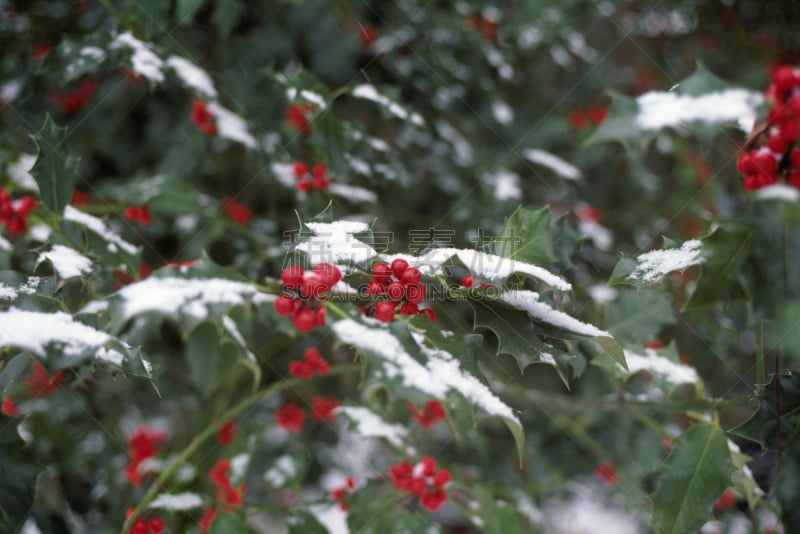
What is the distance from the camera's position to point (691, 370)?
147cm

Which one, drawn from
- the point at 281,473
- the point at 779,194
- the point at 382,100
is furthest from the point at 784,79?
the point at 281,473

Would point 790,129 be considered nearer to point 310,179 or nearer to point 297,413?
point 310,179

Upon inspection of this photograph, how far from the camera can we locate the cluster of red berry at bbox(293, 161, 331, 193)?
1862mm

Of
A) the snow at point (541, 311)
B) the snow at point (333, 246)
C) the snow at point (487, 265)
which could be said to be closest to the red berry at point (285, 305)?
the snow at point (333, 246)

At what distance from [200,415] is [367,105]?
4.91ft

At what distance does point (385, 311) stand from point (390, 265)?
0.30ft

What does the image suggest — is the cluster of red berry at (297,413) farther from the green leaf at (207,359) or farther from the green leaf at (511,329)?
the green leaf at (511,329)

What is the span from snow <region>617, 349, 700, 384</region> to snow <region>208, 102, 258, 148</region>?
127 centimetres

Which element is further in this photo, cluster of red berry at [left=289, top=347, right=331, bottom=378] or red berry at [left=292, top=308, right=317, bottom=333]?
cluster of red berry at [left=289, top=347, right=331, bottom=378]

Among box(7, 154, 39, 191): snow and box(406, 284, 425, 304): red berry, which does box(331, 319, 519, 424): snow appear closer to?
box(406, 284, 425, 304): red berry

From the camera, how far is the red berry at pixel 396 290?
98 cm

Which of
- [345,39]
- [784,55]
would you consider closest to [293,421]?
[345,39]

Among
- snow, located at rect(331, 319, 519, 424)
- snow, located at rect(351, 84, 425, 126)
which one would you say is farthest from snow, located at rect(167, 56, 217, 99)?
snow, located at rect(331, 319, 519, 424)

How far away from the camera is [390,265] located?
3.25 feet
